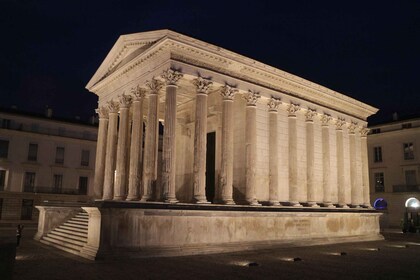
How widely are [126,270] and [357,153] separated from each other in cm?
2190

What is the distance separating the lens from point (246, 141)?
2102 cm

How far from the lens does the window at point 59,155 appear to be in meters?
42.3

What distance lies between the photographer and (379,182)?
4544 cm

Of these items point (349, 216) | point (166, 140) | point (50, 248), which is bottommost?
point (50, 248)

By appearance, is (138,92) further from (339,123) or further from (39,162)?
A: (39,162)

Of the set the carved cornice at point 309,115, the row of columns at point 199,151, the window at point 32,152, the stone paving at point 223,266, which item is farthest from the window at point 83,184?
the carved cornice at point 309,115

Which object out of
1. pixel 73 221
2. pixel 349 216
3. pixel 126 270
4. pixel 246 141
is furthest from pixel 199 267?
pixel 349 216

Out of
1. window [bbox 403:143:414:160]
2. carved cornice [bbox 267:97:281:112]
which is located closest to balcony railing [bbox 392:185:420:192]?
window [bbox 403:143:414:160]

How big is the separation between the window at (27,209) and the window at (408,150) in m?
40.5

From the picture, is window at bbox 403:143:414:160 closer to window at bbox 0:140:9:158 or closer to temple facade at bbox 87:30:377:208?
temple facade at bbox 87:30:377:208

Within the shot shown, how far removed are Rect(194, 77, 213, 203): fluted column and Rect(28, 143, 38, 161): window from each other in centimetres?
2835

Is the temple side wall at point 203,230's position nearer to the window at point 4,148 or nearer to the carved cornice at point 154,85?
the carved cornice at point 154,85

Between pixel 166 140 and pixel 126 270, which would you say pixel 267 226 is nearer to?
pixel 166 140

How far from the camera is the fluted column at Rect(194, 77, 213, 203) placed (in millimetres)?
18312
